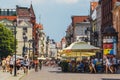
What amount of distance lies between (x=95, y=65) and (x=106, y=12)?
179ft

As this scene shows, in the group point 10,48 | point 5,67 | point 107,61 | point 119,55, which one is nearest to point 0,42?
point 10,48

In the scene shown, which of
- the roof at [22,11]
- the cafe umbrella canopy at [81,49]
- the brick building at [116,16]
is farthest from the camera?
the roof at [22,11]

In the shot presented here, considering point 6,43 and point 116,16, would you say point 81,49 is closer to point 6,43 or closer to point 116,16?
point 116,16

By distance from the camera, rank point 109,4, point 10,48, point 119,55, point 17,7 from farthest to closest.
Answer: point 17,7, point 10,48, point 109,4, point 119,55

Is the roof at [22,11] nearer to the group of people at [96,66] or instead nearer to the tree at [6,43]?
the tree at [6,43]

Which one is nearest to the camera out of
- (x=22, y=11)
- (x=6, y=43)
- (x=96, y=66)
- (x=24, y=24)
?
(x=96, y=66)

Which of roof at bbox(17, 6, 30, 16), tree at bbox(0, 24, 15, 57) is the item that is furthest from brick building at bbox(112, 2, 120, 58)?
roof at bbox(17, 6, 30, 16)

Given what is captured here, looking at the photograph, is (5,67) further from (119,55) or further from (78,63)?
(119,55)

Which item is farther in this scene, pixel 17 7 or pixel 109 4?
pixel 17 7

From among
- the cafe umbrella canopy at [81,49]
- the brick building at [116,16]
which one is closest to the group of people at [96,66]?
the cafe umbrella canopy at [81,49]

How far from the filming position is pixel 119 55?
271 ft

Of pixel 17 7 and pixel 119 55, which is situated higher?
pixel 17 7

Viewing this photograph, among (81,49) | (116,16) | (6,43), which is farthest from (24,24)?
(81,49)

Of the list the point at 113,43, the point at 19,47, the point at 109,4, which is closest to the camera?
the point at 113,43
